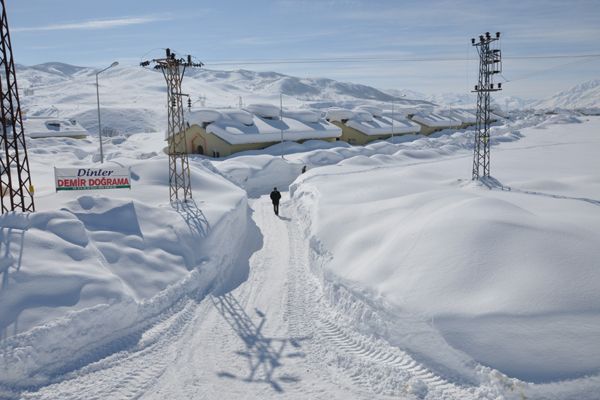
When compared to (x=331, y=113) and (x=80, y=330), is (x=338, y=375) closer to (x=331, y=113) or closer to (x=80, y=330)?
(x=80, y=330)

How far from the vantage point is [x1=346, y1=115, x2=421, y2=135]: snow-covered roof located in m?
54.0

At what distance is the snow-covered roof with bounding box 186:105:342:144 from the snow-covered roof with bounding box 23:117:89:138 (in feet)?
92.1

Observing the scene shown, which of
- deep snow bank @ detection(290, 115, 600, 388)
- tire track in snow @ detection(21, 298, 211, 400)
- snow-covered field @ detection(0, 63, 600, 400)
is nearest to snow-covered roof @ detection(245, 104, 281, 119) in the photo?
deep snow bank @ detection(290, 115, 600, 388)

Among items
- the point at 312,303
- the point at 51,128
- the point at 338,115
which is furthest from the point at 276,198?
the point at 51,128

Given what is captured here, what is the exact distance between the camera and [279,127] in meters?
44.6

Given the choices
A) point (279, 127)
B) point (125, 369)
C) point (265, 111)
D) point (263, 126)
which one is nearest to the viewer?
point (125, 369)

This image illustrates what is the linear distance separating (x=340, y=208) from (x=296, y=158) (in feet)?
65.3

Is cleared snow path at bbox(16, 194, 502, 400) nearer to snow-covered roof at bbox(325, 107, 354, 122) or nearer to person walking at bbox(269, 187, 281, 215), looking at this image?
person walking at bbox(269, 187, 281, 215)

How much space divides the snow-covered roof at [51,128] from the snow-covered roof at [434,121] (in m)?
47.9

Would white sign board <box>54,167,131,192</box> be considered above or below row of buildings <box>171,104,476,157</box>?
below

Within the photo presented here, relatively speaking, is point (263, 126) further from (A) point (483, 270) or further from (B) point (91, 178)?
(A) point (483, 270)

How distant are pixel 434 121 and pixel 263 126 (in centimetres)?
3450

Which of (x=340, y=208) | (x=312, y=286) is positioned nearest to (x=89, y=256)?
(x=312, y=286)

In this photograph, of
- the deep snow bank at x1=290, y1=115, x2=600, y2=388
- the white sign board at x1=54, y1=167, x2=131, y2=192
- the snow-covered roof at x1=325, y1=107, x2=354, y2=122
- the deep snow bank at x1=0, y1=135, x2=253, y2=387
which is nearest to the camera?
the deep snow bank at x1=290, y1=115, x2=600, y2=388
